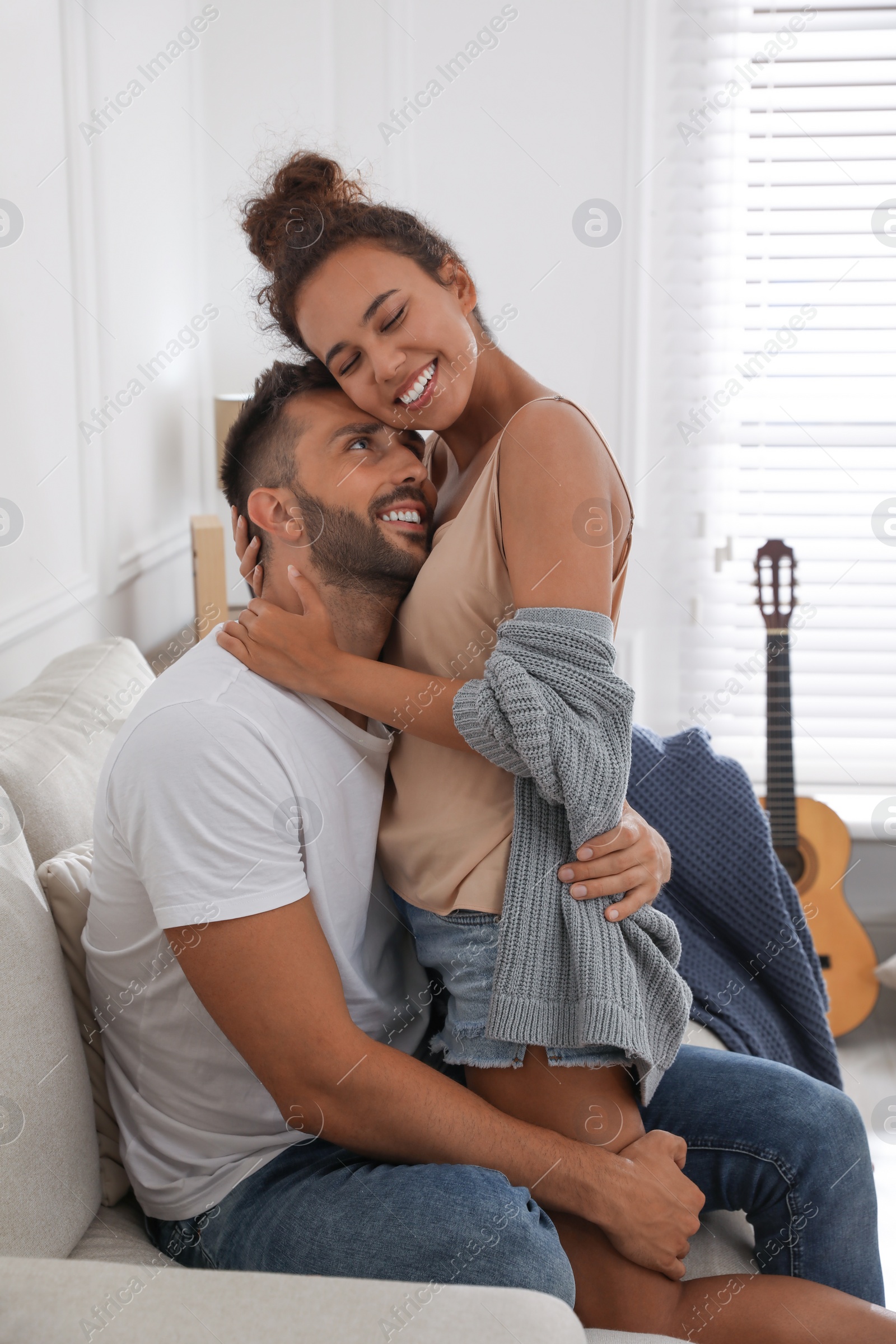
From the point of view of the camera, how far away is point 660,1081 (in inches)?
50.1

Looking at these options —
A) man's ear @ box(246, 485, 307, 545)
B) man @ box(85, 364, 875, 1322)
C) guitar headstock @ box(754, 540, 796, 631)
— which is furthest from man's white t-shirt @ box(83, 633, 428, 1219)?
guitar headstock @ box(754, 540, 796, 631)

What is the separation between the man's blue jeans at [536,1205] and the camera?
953mm

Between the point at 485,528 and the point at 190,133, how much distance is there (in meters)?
2.23

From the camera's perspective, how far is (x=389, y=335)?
1.23 m

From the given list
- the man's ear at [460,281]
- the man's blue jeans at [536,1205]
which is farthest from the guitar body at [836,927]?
the man's ear at [460,281]

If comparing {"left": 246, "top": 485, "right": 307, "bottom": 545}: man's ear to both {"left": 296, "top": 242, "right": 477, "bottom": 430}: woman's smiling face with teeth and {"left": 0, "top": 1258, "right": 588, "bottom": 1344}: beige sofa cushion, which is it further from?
{"left": 0, "top": 1258, "right": 588, "bottom": 1344}: beige sofa cushion

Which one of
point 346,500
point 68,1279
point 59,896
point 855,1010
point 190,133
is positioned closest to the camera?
point 68,1279

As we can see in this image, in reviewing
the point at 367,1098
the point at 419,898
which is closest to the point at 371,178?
the point at 419,898

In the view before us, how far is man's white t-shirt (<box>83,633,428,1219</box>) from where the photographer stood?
3.33 feet

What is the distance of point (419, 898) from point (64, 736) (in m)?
0.52

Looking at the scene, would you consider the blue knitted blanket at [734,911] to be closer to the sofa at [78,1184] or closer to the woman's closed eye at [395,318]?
the sofa at [78,1184]

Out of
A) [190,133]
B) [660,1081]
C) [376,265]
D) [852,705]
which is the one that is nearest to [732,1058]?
[660,1081]

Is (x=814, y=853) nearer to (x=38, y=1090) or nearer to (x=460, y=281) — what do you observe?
(x=460, y=281)

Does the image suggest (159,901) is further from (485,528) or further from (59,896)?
(485,528)
